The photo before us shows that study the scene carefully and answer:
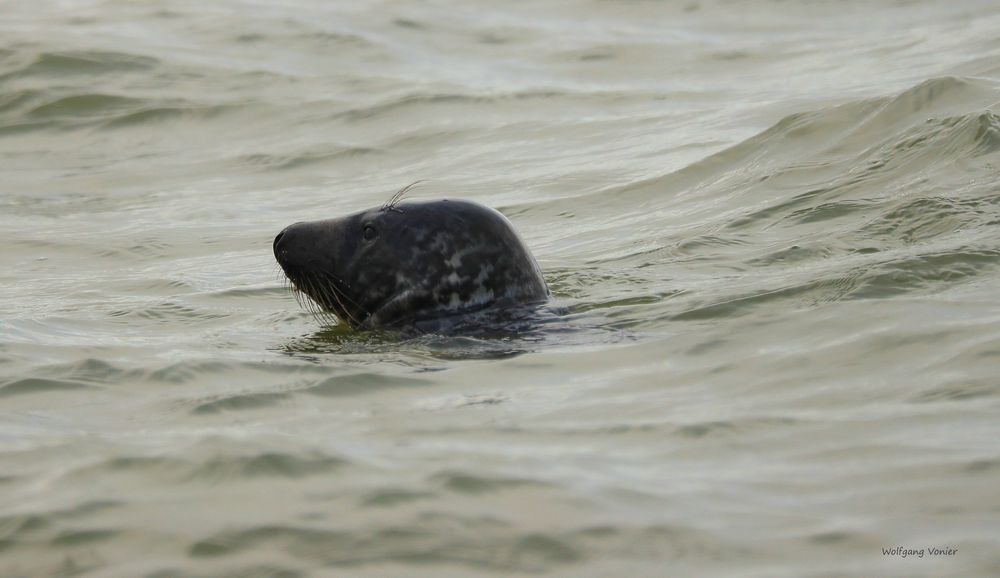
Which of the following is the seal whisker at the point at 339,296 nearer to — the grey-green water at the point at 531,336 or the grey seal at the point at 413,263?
the grey seal at the point at 413,263

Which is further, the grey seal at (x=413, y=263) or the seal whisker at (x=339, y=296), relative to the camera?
the seal whisker at (x=339, y=296)

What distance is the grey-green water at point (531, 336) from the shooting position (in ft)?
13.9

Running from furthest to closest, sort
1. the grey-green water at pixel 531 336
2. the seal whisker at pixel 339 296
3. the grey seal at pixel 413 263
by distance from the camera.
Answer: the seal whisker at pixel 339 296, the grey seal at pixel 413 263, the grey-green water at pixel 531 336

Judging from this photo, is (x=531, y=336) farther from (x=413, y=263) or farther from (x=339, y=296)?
(x=339, y=296)

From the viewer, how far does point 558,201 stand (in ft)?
36.1

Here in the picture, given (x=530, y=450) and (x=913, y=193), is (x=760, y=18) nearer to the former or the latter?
(x=913, y=193)

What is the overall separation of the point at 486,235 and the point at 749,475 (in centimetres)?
277

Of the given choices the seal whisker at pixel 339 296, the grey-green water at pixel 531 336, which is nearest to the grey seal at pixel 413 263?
the seal whisker at pixel 339 296

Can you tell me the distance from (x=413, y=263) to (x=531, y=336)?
0.78 m

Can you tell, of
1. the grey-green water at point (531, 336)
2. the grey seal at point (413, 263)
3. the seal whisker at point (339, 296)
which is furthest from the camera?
the seal whisker at point (339, 296)

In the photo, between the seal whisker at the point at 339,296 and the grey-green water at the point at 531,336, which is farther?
the seal whisker at the point at 339,296

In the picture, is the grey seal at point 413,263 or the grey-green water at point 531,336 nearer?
the grey-green water at point 531,336

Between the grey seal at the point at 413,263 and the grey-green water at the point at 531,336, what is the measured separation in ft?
0.86

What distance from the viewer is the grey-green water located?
13.9ft
